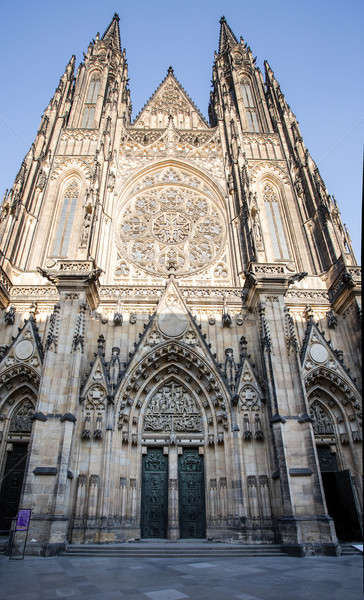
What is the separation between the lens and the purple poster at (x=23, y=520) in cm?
834

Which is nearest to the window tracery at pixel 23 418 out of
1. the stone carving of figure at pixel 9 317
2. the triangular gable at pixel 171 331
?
the stone carving of figure at pixel 9 317

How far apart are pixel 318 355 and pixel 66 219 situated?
40.4 ft

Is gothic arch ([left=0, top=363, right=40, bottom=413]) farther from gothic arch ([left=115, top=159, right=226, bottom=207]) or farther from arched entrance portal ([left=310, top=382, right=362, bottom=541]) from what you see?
gothic arch ([left=115, top=159, right=226, bottom=207])

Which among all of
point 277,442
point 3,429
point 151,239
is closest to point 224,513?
point 277,442

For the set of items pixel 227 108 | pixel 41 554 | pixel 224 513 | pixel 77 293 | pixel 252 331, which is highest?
pixel 227 108

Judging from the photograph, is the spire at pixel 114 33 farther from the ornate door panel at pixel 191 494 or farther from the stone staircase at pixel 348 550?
the stone staircase at pixel 348 550

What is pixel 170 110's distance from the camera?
2325cm

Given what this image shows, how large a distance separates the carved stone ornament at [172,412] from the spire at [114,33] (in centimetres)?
2553

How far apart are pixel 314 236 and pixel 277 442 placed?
31.5 feet

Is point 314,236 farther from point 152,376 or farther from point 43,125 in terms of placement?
point 43,125

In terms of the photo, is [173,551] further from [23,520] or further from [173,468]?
[23,520]

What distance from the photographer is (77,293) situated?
497 inches

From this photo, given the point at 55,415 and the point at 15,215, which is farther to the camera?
the point at 15,215

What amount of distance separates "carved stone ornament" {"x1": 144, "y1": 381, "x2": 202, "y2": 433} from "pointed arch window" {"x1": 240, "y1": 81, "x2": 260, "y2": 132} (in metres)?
16.0
